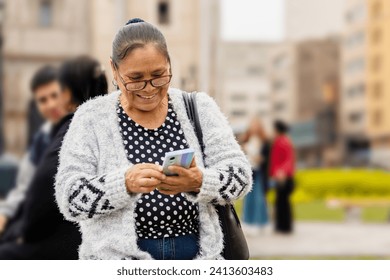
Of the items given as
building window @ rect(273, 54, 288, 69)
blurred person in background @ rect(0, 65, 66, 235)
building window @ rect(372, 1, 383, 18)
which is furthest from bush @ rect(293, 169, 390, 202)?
building window @ rect(273, 54, 288, 69)

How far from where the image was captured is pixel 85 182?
6.79 ft

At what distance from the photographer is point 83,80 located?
8.57ft

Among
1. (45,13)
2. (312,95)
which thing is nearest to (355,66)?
(312,95)

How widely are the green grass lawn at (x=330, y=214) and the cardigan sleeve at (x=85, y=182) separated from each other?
432 inches

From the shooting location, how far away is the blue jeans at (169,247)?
2.11 meters

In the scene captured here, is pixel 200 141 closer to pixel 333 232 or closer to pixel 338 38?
pixel 333 232

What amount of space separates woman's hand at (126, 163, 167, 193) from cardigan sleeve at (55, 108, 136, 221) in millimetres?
26

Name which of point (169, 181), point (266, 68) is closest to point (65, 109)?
point (169, 181)

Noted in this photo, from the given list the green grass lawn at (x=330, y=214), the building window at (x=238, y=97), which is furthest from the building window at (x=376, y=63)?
the green grass lawn at (x=330, y=214)

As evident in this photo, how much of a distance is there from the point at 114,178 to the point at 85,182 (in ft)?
0.26

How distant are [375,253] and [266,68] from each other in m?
81.2

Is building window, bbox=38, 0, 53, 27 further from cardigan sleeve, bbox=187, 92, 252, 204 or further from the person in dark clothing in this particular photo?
cardigan sleeve, bbox=187, 92, 252, 204

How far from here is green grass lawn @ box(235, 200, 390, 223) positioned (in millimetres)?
14312

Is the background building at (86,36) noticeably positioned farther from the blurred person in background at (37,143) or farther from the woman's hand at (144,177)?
the woman's hand at (144,177)
